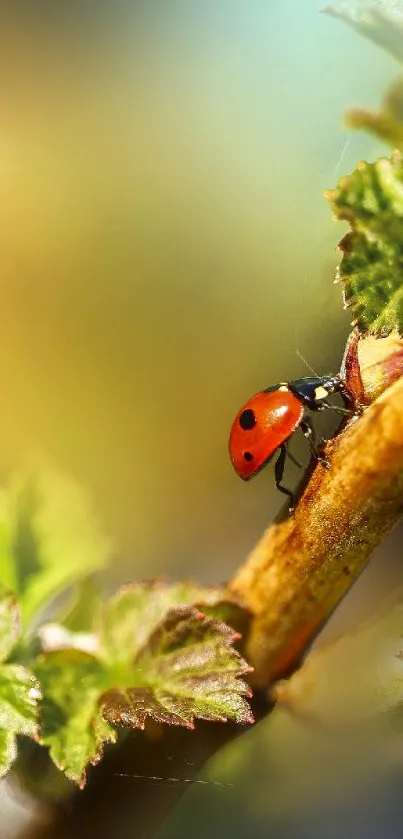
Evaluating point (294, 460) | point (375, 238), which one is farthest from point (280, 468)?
point (375, 238)

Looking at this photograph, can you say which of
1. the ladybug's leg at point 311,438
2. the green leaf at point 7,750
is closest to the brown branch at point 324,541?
the ladybug's leg at point 311,438

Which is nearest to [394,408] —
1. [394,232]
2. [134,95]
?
[394,232]

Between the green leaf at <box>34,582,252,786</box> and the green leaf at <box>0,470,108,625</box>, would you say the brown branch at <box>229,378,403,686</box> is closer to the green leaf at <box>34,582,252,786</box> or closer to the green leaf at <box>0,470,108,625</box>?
the green leaf at <box>34,582,252,786</box>

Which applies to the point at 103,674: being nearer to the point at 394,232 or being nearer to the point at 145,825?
the point at 145,825

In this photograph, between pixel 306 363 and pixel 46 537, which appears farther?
pixel 46 537

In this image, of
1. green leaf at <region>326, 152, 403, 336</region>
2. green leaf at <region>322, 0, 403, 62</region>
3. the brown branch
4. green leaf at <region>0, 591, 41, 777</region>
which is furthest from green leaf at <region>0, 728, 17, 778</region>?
green leaf at <region>322, 0, 403, 62</region>

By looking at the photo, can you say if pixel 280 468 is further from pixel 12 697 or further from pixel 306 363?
pixel 12 697
